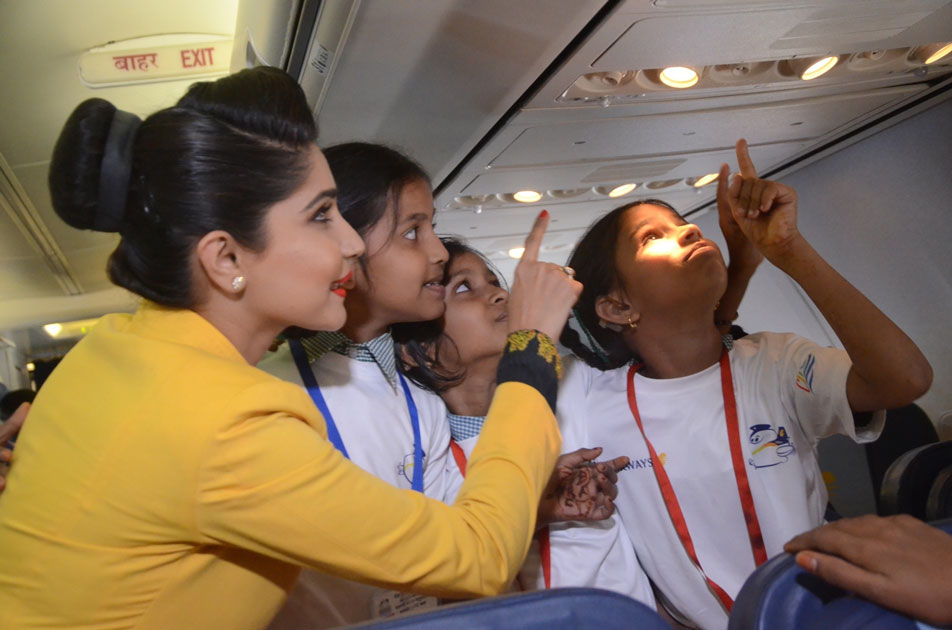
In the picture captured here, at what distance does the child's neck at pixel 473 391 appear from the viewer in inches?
83.7

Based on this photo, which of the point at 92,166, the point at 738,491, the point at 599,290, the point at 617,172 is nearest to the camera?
the point at 92,166

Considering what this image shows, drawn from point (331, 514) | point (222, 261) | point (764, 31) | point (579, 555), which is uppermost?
point (764, 31)

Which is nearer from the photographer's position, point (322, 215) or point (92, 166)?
point (92, 166)

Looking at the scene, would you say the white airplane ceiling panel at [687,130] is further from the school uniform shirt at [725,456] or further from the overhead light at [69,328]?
the overhead light at [69,328]

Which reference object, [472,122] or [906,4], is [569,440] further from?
[906,4]

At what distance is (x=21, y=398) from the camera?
4965 millimetres

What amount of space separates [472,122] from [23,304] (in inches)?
272

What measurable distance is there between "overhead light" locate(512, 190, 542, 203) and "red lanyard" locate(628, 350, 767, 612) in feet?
5.68

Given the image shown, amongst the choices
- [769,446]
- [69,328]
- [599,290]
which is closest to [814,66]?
[599,290]

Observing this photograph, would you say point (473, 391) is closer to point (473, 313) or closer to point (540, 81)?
point (473, 313)

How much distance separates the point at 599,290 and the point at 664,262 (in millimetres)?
298

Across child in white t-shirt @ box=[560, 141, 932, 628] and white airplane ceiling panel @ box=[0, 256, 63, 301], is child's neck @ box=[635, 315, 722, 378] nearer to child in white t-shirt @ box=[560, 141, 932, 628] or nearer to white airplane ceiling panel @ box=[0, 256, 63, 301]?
child in white t-shirt @ box=[560, 141, 932, 628]

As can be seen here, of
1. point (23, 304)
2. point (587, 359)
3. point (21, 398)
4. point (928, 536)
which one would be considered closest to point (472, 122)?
point (587, 359)

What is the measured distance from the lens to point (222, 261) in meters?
1.22
